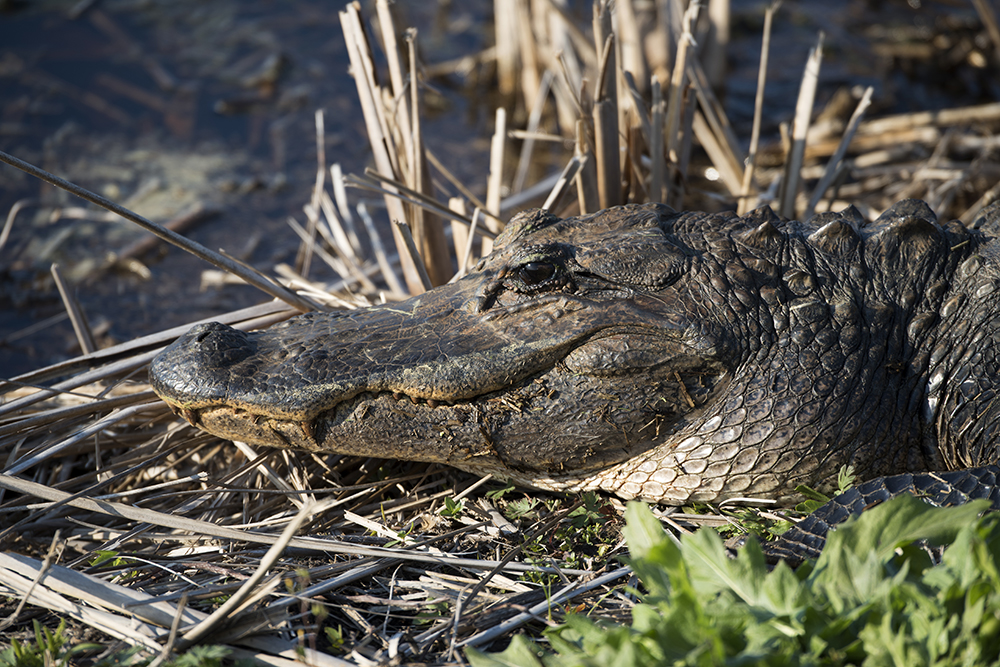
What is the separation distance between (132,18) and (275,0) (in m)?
1.40

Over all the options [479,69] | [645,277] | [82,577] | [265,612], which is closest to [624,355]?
[645,277]

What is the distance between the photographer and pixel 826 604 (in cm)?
166

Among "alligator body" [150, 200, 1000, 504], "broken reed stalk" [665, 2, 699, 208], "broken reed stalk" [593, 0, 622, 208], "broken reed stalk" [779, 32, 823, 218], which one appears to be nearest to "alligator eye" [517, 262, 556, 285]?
"alligator body" [150, 200, 1000, 504]

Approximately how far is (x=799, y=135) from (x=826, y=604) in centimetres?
291

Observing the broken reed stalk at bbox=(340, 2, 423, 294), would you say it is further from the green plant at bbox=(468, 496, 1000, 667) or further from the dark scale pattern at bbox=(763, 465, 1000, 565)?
the green plant at bbox=(468, 496, 1000, 667)

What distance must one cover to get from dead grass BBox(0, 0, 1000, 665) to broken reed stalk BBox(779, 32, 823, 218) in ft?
0.04

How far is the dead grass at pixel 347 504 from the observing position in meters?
2.16

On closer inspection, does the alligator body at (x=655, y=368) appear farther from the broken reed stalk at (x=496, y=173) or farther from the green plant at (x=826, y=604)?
the broken reed stalk at (x=496, y=173)

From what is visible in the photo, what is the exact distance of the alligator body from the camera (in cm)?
251

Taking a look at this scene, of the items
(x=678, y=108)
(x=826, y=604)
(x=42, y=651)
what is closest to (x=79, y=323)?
(x=42, y=651)

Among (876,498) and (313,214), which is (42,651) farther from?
(313,214)

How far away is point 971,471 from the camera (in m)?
2.31

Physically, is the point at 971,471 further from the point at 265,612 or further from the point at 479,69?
the point at 479,69

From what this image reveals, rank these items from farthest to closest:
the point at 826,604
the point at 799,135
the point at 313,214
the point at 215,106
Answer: the point at 215,106 → the point at 313,214 → the point at 799,135 → the point at 826,604
